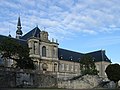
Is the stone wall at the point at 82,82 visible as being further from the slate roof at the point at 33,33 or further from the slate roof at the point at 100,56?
the slate roof at the point at 100,56

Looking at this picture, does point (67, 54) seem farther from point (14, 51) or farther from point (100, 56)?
point (14, 51)

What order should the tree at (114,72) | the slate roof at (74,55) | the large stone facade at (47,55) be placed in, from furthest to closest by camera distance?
the slate roof at (74,55) → the large stone facade at (47,55) → the tree at (114,72)

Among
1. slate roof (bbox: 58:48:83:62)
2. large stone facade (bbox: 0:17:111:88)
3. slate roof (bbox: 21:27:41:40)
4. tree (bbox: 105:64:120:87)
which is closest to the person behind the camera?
tree (bbox: 105:64:120:87)

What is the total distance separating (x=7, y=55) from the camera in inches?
1519

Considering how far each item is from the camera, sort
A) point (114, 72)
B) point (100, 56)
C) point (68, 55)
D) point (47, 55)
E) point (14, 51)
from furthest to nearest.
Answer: point (100, 56) → point (68, 55) → point (47, 55) → point (114, 72) → point (14, 51)

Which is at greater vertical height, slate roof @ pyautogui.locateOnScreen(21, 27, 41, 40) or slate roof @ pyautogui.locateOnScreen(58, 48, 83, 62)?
slate roof @ pyautogui.locateOnScreen(21, 27, 41, 40)

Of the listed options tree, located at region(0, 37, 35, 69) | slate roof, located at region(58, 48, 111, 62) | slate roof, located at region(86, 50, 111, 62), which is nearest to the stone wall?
tree, located at region(0, 37, 35, 69)

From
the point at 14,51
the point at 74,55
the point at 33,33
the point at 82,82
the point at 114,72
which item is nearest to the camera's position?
the point at 14,51

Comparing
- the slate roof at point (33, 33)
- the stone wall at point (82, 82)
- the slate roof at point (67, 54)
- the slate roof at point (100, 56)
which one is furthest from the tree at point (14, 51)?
the slate roof at point (100, 56)

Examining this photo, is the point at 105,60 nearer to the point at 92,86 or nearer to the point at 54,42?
the point at 54,42

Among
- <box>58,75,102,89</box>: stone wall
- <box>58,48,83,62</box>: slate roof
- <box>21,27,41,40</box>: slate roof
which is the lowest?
<box>58,75,102,89</box>: stone wall

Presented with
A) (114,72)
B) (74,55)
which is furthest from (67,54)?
(114,72)

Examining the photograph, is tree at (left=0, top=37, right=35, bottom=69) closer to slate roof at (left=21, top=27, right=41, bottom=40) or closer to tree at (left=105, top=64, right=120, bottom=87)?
slate roof at (left=21, top=27, right=41, bottom=40)

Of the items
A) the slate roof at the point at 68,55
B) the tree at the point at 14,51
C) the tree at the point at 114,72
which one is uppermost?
the slate roof at the point at 68,55
